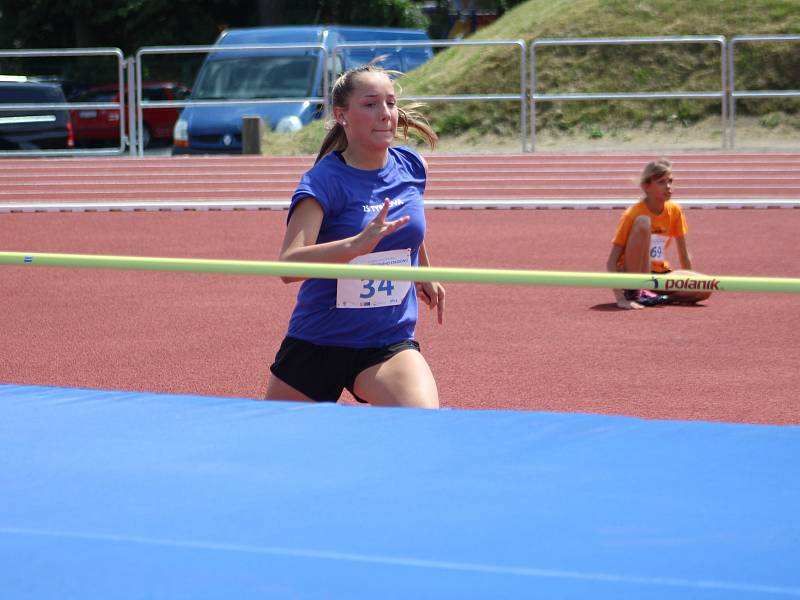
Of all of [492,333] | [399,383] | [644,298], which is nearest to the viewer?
[399,383]

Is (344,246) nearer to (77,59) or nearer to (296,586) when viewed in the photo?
(296,586)

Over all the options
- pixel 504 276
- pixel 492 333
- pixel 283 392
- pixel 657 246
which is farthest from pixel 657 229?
pixel 504 276

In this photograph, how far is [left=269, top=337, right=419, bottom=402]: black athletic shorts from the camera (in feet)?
13.3

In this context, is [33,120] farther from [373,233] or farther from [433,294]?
[373,233]

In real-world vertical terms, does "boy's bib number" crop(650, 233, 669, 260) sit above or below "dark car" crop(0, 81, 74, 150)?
below

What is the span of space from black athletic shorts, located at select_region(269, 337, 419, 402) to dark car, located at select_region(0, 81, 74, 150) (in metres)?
16.9

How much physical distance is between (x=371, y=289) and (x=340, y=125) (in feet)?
1.90

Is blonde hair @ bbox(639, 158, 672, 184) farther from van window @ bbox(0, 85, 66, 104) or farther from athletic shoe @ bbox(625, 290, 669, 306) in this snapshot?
van window @ bbox(0, 85, 66, 104)

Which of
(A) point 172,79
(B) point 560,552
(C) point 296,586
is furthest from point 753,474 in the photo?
(A) point 172,79

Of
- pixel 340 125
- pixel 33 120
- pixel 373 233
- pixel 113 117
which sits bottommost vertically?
pixel 373 233

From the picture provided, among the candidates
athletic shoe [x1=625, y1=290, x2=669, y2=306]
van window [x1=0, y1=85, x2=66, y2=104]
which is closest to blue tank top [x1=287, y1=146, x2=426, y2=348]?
athletic shoe [x1=625, y1=290, x2=669, y2=306]

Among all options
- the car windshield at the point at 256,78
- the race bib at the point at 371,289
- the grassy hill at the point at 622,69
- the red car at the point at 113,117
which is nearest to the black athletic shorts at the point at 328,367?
the race bib at the point at 371,289

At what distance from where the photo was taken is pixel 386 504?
277 cm

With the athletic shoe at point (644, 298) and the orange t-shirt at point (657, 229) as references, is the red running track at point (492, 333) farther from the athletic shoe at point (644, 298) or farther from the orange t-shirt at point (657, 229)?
the orange t-shirt at point (657, 229)
